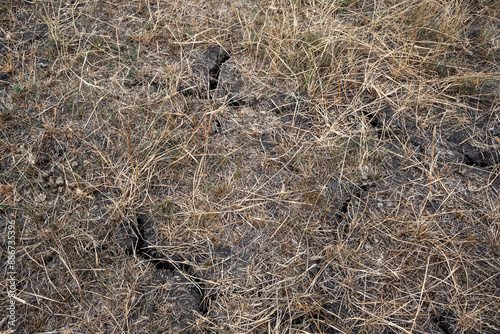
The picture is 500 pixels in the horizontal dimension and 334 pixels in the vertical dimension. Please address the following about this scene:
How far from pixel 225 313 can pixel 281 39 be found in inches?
66.1

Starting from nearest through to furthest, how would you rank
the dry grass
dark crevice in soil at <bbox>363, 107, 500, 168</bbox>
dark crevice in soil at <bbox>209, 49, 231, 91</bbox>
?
the dry grass, dark crevice in soil at <bbox>363, 107, 500, 168</bbox>, dark crevice in soil at <bbox>209, 49, 231, 91</bbox>

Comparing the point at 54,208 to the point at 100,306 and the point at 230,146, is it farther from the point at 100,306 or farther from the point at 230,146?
the point at 230,146

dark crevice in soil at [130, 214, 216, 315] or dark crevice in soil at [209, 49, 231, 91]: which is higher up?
dark crevice in soil at [209, 49, 231, 91]

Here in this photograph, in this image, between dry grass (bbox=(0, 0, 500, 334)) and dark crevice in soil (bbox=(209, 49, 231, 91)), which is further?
dark crevice in soil (bbox=(209, 49, 231, 91))

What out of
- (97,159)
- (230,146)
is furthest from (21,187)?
(230,146)

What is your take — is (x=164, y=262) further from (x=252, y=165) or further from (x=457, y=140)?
(x=457, y=140)

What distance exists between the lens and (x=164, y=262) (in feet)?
6.01

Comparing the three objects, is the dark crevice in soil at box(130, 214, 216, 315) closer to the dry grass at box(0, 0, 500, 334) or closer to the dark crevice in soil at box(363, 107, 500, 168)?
the dry grass at box(0, 0, 500, 334)

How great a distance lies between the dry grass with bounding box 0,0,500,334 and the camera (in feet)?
5.66

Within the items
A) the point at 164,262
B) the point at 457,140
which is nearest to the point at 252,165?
the point at 164,262

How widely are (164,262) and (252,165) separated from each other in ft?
2.27

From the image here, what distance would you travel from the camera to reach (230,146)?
7.19 ft

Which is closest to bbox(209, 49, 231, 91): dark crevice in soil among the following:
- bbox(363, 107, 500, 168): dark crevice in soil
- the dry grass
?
the dry grass

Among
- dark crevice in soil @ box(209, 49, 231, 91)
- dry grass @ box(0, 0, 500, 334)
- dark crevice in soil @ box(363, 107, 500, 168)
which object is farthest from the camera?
dark crevice in soil @ box(209, 49, 231, 91)
